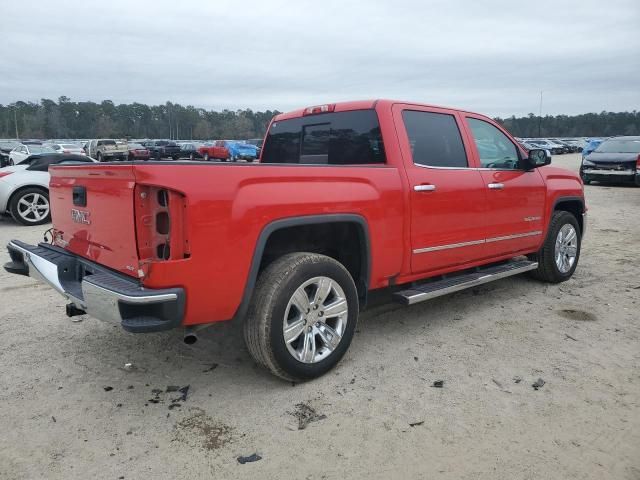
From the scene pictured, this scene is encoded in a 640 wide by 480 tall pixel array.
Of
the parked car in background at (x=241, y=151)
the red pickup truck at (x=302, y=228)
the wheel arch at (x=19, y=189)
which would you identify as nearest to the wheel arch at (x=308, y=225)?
the red pickup truck at (x=302, y=228)

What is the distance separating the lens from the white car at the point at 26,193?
9.27 metres

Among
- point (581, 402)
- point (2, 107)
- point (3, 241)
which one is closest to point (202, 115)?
point (2, 107)

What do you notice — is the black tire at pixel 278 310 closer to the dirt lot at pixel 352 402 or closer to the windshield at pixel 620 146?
the dirt lot at pixel 352 402

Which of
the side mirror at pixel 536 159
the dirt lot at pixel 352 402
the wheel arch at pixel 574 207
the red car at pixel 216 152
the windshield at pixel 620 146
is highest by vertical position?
the red car at pixel 216 152

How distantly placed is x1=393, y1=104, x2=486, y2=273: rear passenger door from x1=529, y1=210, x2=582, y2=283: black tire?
4.35 ft

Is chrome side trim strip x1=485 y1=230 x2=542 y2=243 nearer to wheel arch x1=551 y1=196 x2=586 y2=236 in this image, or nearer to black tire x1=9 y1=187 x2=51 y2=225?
wheel arch x1=551 y1=196 x2=586 y2=236

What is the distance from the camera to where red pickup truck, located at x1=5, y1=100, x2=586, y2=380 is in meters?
2.72

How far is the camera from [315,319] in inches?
132

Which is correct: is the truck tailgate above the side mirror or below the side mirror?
below

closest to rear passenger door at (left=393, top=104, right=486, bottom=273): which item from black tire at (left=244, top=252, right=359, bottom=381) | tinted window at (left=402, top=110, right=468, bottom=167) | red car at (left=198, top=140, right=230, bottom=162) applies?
tinted window at (left=402, top=110, right=468, bottom=167)

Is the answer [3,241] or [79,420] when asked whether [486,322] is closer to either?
[79,420]

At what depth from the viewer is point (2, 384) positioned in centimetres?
334

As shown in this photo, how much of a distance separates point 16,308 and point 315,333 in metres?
3.22

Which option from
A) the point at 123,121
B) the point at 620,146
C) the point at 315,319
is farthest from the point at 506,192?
the point at 123,121
